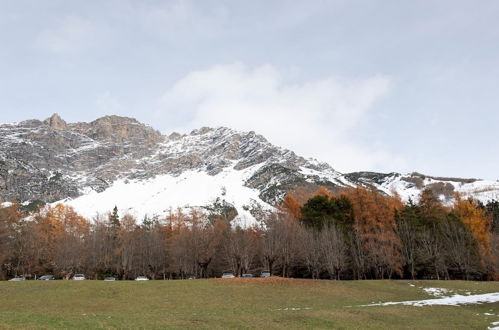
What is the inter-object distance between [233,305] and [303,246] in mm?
28323

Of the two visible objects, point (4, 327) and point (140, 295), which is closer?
point (4, 327)

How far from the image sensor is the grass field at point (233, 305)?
71.1 ft

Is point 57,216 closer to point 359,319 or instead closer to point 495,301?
point 359,319

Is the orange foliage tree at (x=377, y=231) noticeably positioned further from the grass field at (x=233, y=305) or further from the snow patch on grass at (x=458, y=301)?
the snow patch on grass at (x=458, y=301)

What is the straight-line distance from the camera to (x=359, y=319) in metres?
25.0

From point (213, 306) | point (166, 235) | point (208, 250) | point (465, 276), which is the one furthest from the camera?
point (166, 235)

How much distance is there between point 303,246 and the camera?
59188 millimetres

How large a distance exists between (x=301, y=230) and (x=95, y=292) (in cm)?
3488

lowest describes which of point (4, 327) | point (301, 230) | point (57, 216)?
point (4, 327)

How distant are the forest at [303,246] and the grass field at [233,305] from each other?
1050 cm

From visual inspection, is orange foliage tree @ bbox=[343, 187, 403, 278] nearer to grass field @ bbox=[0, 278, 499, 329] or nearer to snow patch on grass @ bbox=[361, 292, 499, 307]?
grass field @ bbox=[0, 278, 499, 329]

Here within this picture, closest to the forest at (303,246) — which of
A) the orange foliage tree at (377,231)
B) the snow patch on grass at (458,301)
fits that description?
the orange foliage tree at (377,231)

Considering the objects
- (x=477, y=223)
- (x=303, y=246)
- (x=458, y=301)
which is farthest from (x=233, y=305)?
(x=477, y=223)

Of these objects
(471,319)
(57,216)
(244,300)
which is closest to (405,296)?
(471,319)
